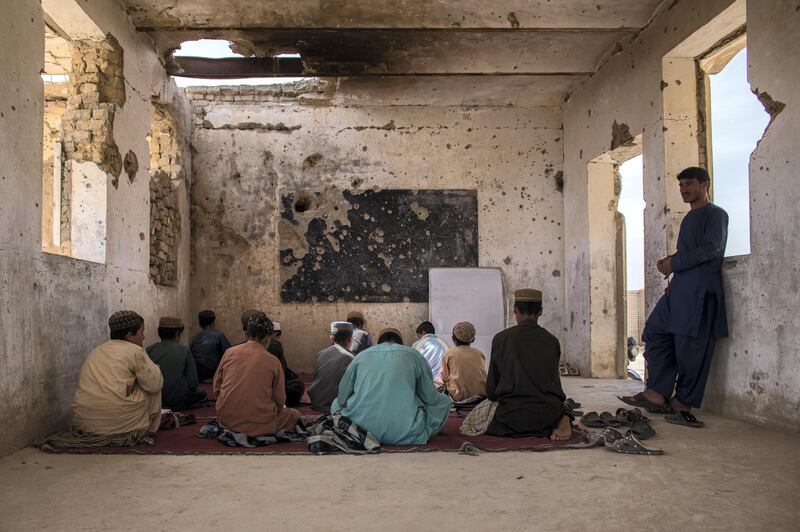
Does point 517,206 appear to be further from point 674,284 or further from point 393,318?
point 674,284

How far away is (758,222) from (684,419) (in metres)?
1.66

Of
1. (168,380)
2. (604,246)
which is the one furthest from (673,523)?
(604,246)

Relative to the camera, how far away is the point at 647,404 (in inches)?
223


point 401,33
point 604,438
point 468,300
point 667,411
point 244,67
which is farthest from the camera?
point 468,300

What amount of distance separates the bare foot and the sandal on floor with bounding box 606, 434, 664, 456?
36 centimetres

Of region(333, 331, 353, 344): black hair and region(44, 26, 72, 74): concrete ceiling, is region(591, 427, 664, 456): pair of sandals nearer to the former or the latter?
region(333, 331, 353, 344): black hair

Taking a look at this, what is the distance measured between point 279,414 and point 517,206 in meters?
6.13

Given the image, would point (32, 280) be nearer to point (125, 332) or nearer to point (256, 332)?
point (125, 332)

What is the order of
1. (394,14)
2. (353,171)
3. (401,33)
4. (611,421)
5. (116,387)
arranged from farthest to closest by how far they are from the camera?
(353,171) < (401,33) < (394,14) < (611,421) < (116,387)

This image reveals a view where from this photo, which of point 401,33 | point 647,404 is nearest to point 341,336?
point 647,404

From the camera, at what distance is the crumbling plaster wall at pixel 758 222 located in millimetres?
4609

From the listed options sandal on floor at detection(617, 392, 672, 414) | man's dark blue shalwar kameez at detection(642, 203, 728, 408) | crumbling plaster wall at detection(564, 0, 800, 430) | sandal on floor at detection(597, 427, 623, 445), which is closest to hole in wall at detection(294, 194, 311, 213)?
crumbling plaster wall at detection(564, 0, 800, 430)

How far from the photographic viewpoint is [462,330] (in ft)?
19.2

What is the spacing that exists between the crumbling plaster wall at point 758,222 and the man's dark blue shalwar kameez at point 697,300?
0.16 m
